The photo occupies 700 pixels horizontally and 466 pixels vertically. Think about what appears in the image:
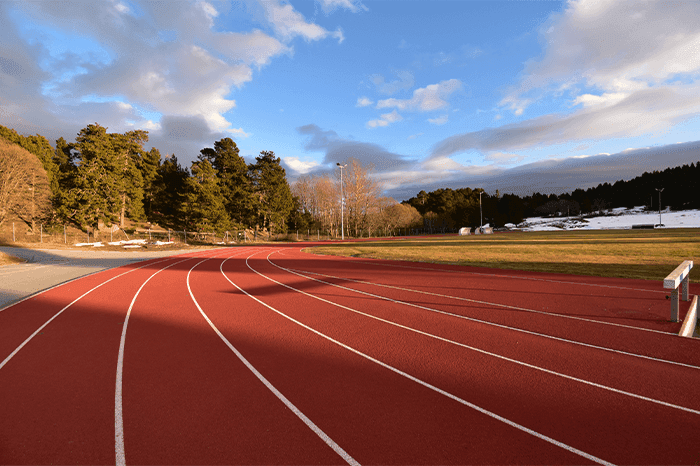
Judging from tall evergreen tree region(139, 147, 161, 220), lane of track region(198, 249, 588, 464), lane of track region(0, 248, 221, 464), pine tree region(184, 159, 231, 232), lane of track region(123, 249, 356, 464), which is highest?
tall evergreen tree region(139, 147, 161, 220)

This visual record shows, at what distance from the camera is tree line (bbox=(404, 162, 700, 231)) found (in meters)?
101

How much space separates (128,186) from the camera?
40625 mm

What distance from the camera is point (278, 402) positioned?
12.4ft

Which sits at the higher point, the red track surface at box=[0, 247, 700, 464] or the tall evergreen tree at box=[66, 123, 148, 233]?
the tall evergreen tree at box=[66, 123, 148, 233]

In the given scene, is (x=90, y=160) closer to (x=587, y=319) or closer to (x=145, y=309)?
(x=145, y=309)

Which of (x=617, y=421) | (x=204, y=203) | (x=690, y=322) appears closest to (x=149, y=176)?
(x=204, y=203)

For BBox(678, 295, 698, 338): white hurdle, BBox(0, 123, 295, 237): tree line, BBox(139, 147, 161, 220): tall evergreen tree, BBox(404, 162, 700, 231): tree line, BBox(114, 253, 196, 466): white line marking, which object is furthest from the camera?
BBox(404, 162, 700, 231): tree line

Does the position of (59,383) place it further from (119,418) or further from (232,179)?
(232,179)

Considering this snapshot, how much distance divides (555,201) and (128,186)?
498 feet

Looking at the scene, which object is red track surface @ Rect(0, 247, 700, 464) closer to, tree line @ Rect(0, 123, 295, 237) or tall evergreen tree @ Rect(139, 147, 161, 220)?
tree line @ Rect(0, 123, 295, 237)

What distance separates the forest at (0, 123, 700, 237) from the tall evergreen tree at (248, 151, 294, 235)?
0.15m

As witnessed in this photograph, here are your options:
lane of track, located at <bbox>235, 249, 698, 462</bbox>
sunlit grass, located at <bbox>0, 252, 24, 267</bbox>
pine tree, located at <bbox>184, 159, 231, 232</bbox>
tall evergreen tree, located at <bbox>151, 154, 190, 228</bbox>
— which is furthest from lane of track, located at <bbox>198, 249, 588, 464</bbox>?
tall evergreen tree, located at <bbox>151, 154, 190, 228</bbox>

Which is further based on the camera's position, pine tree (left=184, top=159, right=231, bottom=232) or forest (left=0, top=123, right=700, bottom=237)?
pine tree (left=184, top=159, right=231, bottom=232)

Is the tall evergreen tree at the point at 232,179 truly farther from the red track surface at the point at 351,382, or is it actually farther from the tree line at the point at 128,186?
the red track surface at the point at 351,382
